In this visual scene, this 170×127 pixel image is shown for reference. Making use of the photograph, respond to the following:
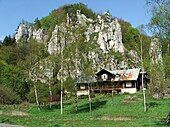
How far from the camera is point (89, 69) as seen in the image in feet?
222

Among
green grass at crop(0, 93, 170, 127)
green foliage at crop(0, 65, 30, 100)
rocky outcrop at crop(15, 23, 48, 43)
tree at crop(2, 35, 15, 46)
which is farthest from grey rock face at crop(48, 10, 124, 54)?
green grass at crop(0, 93, 170, 127)

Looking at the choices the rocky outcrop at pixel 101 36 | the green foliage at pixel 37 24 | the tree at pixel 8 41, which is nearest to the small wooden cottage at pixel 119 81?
the rocky outcrop at pixel 101 36

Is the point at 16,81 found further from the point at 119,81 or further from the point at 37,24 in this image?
the point at 37,24

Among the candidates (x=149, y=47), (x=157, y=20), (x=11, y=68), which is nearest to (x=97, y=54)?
(x=11, y=68)

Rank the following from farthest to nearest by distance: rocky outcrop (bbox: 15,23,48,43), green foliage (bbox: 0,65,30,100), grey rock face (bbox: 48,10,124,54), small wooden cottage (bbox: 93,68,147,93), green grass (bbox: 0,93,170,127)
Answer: rocky outcrop (bbox: 15,23,48,43), grey rock face (bbox: 48,10,124,54), small wooden cottage (bbox: 93,68,147,93), green foliage (bbox: 0,65,30,100), green grass (bbox: 0,93,170,127)

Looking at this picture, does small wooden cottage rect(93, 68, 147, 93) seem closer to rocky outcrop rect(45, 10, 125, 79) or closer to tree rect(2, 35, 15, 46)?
rocky outcrop rect(45, 10, 125, 79)

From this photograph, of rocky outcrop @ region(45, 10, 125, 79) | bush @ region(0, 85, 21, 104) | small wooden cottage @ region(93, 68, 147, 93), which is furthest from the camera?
rocky outcrop @ region(45, 10, 125, 79)

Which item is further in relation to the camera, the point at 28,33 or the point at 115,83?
the point at 28,33

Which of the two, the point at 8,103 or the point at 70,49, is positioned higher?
the point at 70,49

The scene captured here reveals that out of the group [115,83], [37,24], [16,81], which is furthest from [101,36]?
[16,81]

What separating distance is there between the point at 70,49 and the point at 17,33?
90.2 m

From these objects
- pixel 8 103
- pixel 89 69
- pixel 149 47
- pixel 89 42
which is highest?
pixel 89 42

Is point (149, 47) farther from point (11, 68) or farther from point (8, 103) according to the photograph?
point (11, 68)

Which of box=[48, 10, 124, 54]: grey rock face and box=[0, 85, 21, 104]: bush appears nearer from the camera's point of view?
box=[0, 85, 21, 104]: bush
